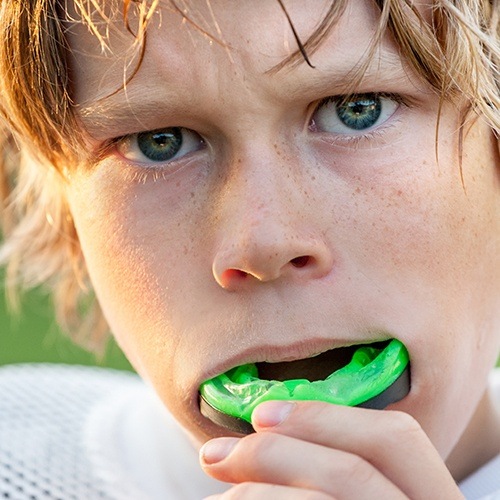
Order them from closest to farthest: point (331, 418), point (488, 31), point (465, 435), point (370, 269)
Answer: point (331, 418) < point (370, 269) < point (488, 31) < point (465, 435)

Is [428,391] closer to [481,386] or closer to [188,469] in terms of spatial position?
[481,386]

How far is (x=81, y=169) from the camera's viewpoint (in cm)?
139

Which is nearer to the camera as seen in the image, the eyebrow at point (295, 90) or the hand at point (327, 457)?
the hand at point (327, 457)

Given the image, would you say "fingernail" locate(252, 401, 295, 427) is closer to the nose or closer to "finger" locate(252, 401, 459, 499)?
"finger" locate(252, 401, 459, 499)

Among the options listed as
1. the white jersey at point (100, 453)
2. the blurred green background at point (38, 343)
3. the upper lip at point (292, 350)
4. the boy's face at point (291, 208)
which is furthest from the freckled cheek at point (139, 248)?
the blurred green background at point (38, 343)

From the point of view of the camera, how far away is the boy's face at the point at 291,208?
115cm

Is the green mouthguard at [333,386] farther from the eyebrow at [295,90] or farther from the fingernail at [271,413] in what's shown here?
the eyebrow at [295,90]

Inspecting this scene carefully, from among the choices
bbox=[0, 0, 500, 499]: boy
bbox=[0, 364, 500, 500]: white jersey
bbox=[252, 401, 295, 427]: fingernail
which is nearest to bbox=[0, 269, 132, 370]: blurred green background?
bbox=[0, 364, 500, 500]: white jersey

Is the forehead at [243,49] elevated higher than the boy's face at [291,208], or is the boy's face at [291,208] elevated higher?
the forehead at [243,49]

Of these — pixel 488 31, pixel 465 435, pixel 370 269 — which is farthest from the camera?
pixel 465 435

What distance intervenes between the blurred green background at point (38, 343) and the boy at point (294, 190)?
2.38 meters

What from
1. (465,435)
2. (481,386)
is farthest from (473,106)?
(465,435)

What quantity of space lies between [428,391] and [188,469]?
43 cm

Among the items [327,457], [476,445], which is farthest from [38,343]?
[327,457]
